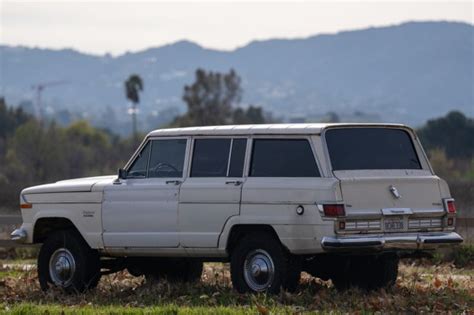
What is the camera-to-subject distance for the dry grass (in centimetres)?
1274

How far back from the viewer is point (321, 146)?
13664 mm

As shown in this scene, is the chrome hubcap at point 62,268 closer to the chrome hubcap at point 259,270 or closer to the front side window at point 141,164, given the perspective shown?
the front side window at point 141,164

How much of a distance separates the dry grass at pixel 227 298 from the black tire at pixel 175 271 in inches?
7.4

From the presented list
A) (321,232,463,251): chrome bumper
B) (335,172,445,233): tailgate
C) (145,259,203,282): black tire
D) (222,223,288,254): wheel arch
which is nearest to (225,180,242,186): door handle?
(222,223,288,254): wheel arch

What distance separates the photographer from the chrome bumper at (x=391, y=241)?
1309cm

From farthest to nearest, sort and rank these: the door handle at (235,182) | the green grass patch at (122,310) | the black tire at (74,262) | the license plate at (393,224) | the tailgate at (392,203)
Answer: the black tire at (74,262)
the door handle at (235,182)
the license plate at (393,224)
the tailgate at (392,203)
the green grass patch at (122,310)

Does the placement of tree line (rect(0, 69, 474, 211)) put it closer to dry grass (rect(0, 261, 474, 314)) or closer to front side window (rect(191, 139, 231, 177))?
dry grass (rect(0, 261, 474, 314))

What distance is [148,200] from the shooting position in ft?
48.9

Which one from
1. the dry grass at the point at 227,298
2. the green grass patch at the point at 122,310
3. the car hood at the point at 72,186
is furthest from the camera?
the car hood at the point at 72,186

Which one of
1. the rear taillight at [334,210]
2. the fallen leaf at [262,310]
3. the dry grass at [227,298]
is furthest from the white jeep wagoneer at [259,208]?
the fallen leaf at [262,310]

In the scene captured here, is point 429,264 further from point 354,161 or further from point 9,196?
point 9,196

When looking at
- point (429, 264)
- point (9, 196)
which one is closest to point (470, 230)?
point (429, 264)

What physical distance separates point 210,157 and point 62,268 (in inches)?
103

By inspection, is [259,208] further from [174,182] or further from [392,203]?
[392,203]
